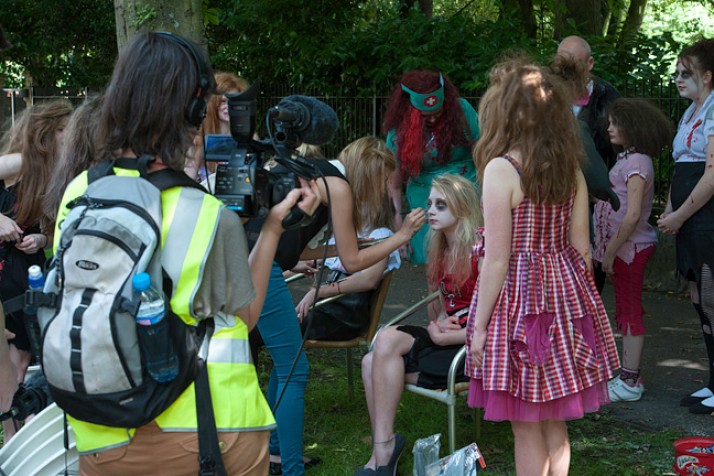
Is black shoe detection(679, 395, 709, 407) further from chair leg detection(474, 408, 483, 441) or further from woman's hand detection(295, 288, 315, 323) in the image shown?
woman's hand detection(295, 288, 315, 323)

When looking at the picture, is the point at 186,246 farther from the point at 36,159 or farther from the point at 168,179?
the point at 36,159

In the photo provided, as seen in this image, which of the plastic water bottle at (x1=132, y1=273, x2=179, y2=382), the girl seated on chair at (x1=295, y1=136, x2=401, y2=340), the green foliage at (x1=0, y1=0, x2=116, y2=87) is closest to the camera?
the plastic water bottle at (x1=132, y1=273, x2=179, y2=382)

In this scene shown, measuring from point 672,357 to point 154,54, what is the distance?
500 cm


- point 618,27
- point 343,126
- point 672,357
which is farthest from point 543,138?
point 618,27

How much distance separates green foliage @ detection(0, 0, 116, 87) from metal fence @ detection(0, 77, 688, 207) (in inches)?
46.9

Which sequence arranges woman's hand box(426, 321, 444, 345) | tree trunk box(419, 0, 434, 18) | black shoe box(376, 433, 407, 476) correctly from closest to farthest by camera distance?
1. black shoe box(376, 433, 407, 476)
2. woman's hand box(426, 321, 444, 345)
3. tree trunk box(419, 0, 434, 18)

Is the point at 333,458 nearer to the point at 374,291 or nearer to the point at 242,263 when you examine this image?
the point at 374,291

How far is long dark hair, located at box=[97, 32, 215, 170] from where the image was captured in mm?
2244

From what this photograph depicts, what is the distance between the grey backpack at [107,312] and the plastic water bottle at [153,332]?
0.02 m

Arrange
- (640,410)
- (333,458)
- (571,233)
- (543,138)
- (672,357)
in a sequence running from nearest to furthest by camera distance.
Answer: (543,138) < (571,233) < (333,458) < (640,410) < (672,357)

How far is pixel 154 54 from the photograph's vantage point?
226 centimetres

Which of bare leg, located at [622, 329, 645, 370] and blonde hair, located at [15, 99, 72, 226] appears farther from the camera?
bare leg, located at [622, 329, 645, 370]

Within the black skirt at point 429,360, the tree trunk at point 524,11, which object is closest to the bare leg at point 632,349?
the black skirt at point 429,360

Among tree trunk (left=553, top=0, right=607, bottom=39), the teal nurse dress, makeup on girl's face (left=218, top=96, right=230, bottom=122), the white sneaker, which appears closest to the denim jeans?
makeup on girl's face (left=218, top=96, right=230, bottom=122)
